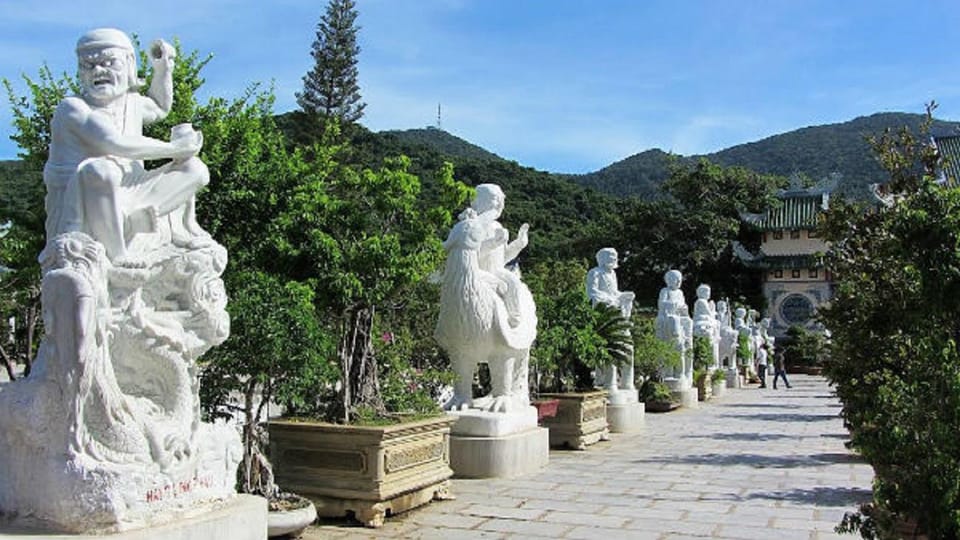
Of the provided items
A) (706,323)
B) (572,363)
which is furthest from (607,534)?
(706,323)

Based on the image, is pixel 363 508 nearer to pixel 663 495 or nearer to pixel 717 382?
pixel 663 495

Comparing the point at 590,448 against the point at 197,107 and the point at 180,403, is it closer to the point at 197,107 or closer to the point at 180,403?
the point at 197,107

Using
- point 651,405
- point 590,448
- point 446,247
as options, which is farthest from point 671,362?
point 446,247

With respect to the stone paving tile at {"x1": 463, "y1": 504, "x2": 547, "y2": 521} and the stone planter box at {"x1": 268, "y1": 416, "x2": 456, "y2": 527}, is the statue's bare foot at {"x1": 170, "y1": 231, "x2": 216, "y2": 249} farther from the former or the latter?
the stone paving tile at {"x1": 463, "y1": 504, "x2": 547, "y2": 521}

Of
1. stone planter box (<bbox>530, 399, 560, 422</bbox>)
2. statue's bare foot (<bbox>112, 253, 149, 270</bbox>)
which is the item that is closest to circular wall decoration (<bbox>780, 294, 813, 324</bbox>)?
stone planter box (<bbox>530, 399, 560, 422</bbox>)

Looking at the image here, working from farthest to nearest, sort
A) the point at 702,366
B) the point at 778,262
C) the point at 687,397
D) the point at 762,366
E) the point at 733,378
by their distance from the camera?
1. the point at 778,262
2. the point at 762,366
3. the point at 733,378
4. the point at 702,366
5. the point at 687,397

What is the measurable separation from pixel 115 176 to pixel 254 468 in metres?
2.17

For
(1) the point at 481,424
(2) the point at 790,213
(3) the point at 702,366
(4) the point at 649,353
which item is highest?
(2) the point at 790,213

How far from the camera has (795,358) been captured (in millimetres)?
38844

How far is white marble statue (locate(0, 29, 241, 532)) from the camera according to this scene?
148 inches

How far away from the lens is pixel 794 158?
8750 centimetres

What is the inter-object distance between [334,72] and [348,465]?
27466 mm

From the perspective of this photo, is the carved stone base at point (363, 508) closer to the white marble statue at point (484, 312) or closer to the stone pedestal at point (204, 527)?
the stone pedestal at point (204, 527)

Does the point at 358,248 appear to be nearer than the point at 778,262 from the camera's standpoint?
Yes
